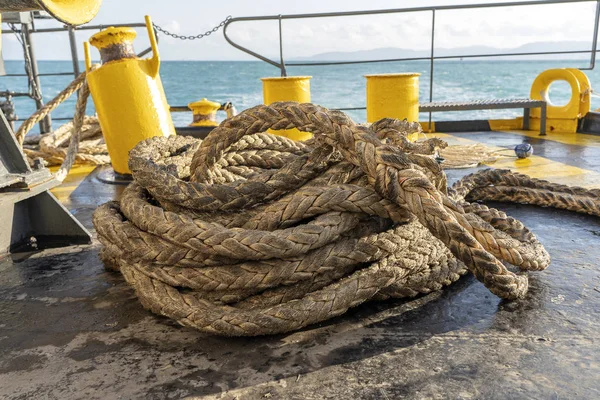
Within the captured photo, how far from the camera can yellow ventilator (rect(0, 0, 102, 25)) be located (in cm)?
149

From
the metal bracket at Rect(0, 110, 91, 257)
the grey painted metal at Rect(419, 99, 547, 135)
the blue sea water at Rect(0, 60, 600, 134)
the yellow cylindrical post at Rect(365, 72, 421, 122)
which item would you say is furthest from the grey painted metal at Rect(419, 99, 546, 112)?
the blue sea water at Rect(0, 60, 600, 134)

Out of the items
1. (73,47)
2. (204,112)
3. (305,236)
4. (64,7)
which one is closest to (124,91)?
(64,7)

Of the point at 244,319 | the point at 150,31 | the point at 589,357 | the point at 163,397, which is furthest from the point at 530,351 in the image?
the point at 150,31

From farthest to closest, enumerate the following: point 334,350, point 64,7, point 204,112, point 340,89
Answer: point 340,89 → point 204,112 → point 64,7 → point 334,350

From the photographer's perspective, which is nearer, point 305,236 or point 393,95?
point 305,236

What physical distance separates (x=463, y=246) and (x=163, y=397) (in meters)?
0.75

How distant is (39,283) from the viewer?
1.70 metres

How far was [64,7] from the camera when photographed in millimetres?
1595

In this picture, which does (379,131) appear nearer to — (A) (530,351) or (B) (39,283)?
(A) (530,351)

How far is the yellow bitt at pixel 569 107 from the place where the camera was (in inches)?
187

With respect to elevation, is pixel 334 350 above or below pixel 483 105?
below

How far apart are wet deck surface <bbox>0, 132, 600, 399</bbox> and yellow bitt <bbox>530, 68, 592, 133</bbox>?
11.9 feet

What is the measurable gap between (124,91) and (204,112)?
217cm

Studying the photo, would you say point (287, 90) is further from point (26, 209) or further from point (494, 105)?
point (26, 209)
